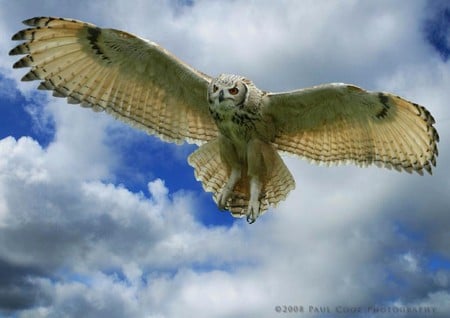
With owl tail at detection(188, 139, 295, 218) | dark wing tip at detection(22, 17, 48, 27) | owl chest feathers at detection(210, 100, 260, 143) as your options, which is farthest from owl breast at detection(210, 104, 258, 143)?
dark wing tip at detection(22, 17, 48, 27)

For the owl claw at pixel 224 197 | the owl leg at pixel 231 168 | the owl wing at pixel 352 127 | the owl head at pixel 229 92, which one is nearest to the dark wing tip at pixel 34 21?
the owl head at pixel 229 92

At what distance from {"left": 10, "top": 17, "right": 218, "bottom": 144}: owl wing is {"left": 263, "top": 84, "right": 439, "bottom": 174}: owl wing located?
1082mm

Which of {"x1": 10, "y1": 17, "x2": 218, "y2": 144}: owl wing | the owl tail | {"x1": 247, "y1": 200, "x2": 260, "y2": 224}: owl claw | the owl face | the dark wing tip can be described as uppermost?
the dark wing tip

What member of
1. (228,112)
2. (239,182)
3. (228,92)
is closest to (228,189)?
(239,182)

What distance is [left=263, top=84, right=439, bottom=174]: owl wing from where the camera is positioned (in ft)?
29.9

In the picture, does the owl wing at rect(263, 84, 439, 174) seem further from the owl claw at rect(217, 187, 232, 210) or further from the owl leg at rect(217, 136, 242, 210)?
the owl claw at rect(217, 187, 232, 210)

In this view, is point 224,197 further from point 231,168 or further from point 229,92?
point 229,92

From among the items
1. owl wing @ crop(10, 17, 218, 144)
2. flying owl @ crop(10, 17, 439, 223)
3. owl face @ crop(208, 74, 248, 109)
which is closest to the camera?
owl face @ crop(208, 74, 248, 109)

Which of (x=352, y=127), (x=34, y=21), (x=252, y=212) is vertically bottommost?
(x=252, y=212)

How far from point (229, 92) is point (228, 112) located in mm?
236

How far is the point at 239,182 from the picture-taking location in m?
9.70

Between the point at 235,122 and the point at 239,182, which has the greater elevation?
the point at 235,122

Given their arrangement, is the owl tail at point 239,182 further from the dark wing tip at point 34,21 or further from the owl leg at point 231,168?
the dark wing tip at point 34,21

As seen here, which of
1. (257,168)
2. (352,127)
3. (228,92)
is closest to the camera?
(228,92)
